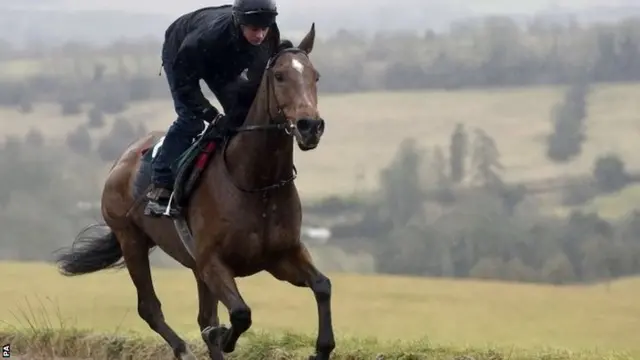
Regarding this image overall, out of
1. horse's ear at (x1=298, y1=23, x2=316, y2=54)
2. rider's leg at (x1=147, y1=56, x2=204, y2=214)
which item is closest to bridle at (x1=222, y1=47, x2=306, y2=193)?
horse's ear at (x1=298, y1=23, x2=316, y2=54)

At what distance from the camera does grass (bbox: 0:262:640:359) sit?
7.18m

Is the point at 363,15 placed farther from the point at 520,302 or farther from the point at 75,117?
the point at 520,302

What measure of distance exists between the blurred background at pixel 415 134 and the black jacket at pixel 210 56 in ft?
35.5

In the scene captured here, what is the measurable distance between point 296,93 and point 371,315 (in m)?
6.68

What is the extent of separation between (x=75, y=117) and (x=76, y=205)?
5183 mm

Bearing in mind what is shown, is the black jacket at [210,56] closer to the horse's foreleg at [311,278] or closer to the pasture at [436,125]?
the horse's foreleg at [311,278]

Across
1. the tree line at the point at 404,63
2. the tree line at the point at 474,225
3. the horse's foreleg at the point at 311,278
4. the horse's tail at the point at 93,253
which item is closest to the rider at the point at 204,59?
Result: the horse's foreleg at the point at 311,278

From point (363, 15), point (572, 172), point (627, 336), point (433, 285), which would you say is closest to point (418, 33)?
point (363, 15)

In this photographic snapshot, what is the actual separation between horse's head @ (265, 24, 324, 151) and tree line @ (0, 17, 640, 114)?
1546 cm

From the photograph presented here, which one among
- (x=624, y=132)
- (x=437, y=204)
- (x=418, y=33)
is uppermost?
(x=418, y=33)

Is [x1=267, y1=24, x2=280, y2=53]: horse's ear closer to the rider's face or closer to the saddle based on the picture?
the rider's face

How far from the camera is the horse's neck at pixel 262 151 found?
5.49m

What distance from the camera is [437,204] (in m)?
27.0

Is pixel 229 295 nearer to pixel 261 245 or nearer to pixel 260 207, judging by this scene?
pixel 261 245
